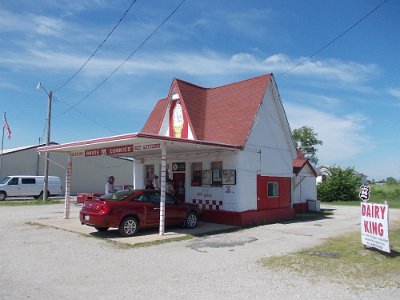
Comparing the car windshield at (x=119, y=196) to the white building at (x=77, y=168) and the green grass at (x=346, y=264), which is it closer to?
the green grass at (x=346, y=264)

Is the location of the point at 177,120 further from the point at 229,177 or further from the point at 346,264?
the point at 346,264

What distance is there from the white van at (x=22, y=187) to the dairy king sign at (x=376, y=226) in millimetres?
27689

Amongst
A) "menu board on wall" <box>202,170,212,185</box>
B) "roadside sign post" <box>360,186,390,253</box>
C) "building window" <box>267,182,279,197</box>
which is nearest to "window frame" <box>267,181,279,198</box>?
"building window" <box>267,182,279,197</box>

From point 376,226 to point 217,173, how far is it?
23.6ft

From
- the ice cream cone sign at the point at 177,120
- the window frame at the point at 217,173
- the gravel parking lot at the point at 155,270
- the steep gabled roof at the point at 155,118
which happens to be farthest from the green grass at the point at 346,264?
the steep gabled roof at the point at 155,118

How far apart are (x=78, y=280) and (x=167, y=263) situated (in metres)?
2.16

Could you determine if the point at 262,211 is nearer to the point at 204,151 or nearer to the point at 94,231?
the point at 204,151

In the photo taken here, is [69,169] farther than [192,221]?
Yes

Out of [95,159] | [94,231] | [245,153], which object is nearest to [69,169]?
[94,231]

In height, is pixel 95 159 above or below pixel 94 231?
above

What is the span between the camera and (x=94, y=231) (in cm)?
1327

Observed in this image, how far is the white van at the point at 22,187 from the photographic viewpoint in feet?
100

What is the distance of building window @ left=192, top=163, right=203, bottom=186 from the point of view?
16.9 metres

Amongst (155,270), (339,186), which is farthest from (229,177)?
(339,186)
